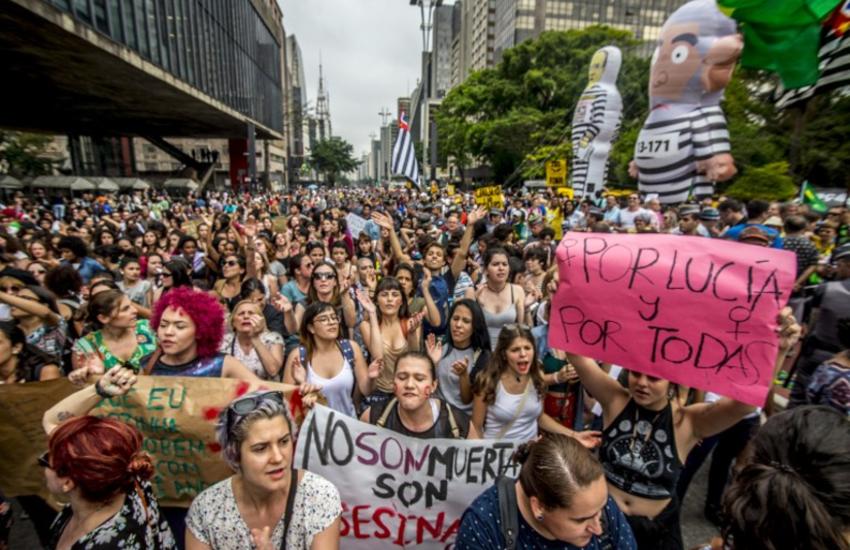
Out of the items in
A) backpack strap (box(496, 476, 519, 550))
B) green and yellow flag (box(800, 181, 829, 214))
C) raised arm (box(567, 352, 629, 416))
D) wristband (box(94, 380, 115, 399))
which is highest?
green and yellow flag (box(800, 181, 829, 214))

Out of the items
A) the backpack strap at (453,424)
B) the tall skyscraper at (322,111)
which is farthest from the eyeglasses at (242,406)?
the tall skyscraper at (322,111)

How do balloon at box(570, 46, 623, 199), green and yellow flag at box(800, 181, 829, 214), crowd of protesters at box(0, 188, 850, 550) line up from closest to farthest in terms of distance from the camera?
crowd of protesters at box(0, 188, 850, 550)
green and yellow flag at box(800, 181, 829, 214)
balloon at box(570, 46, 623, 199)

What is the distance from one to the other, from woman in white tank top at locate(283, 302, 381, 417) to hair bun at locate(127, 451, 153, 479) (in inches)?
52.5

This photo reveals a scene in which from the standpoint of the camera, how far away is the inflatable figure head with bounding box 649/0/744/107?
1002 centimetres

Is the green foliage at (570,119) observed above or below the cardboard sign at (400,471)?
above

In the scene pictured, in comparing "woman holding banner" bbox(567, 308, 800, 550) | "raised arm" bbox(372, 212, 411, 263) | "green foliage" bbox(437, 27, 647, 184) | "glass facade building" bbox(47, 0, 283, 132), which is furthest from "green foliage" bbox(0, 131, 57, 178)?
"woman holding banner" bbox(567, 308, 800, 550)

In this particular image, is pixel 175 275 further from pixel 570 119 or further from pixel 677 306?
pixel 570 119

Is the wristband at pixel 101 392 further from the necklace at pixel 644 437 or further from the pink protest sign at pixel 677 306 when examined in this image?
the necklace at pixel 644 437

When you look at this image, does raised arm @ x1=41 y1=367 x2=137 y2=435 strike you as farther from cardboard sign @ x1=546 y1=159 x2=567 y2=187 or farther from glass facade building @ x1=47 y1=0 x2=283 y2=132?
glass facade building @ x1=47 y1=0 x2=283 y2=132

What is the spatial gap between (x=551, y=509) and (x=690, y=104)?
12050 millimetres

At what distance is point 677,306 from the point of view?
209 centimetres

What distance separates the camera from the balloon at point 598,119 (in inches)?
697

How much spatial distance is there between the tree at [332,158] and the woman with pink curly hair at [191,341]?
94.9 m

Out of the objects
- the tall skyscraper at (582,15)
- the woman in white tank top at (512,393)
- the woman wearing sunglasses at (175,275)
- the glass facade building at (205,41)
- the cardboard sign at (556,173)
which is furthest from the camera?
the tall skyscraper at (582,15)
